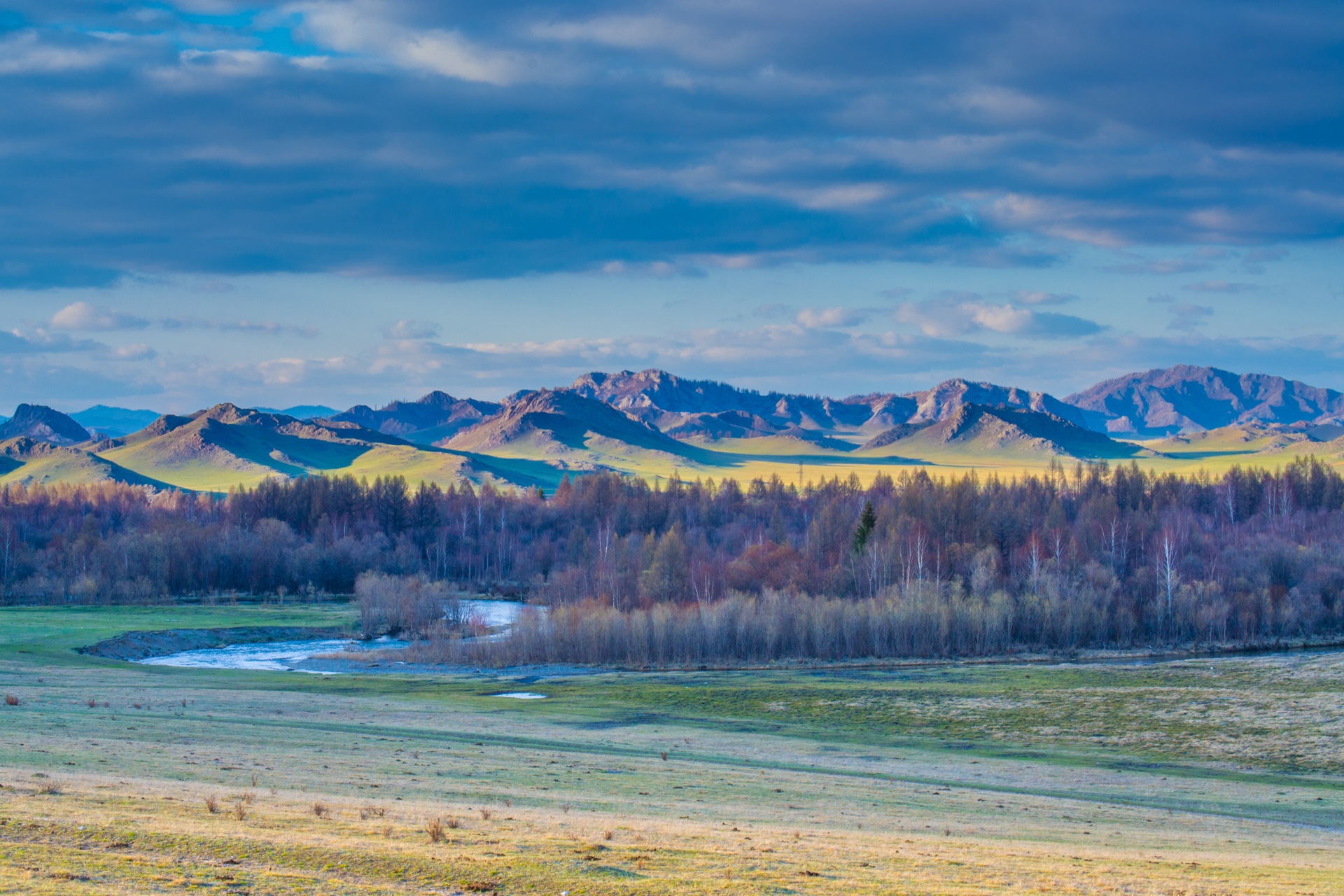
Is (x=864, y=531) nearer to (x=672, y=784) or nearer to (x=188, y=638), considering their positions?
(x=188, y=638)

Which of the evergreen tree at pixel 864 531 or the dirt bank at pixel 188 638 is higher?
the evergreen tree at pixel 864 531

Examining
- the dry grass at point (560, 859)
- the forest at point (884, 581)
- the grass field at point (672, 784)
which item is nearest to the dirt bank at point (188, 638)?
the forest at point (884, 581)

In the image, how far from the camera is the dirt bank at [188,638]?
10650 cm

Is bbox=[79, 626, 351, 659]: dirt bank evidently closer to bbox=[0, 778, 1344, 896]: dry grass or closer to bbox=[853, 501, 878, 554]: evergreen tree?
bbox=[853, 501, 878, 554]: evergreen tree

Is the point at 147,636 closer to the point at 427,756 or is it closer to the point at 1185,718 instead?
the point at 427,756

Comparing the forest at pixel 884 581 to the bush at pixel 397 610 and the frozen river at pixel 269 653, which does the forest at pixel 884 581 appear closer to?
the bush at pixel 397 610

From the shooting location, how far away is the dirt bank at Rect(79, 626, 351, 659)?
10650 cm

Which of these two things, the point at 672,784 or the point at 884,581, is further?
the point at 884,581

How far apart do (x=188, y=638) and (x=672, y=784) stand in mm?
101267

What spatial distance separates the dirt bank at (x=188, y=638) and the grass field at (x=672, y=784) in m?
20.7

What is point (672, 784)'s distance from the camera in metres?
38.7

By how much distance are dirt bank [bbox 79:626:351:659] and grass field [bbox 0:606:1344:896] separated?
20678 millimetres

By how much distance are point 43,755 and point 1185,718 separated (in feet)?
198

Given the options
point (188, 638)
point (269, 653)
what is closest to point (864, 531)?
point (269, 653)
